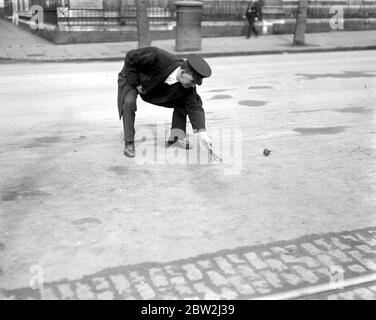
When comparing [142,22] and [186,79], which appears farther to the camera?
[142,22]

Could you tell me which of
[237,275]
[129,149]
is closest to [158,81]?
[129,149]

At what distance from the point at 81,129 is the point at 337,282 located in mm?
Answer: 4785

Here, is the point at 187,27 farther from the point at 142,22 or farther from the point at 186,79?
the point at 186,79

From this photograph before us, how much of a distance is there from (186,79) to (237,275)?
2.38m

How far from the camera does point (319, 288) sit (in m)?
3.36

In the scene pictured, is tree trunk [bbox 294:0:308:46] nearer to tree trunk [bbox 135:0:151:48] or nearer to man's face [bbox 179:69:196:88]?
tree trunk [bbox 135:0:151:48]

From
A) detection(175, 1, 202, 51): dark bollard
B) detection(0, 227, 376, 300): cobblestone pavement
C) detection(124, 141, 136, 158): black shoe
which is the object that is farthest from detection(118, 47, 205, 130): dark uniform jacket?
detection(175, 1, 202, 51): dark bollard

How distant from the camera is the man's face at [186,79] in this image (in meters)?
5.25

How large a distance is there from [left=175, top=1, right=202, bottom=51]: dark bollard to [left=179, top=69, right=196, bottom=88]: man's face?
13.2m

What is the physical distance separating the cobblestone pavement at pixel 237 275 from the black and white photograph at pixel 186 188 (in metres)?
0.01

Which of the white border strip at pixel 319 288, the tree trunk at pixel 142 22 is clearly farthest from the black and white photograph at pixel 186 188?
the tree trunk at pixel 142 22
